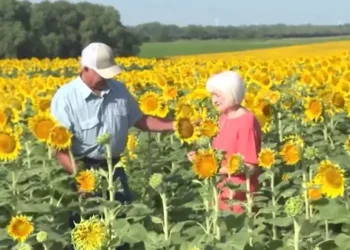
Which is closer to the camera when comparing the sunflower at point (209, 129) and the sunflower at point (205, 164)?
the sunflower at point (205, 164)

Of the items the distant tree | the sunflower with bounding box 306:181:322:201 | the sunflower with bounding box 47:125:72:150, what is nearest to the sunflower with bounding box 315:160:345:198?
the sunflower with bounding box 306:181:322:201

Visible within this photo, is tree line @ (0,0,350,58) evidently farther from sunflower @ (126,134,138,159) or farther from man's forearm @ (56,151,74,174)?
man's forearm @ (56,151,74,174)

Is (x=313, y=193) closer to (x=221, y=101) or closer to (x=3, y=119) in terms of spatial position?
(x=221, y=101)

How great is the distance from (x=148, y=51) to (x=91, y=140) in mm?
48068

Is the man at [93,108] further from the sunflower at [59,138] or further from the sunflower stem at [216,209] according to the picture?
the sunflower stem at [216,209]

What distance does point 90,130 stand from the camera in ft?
16.0

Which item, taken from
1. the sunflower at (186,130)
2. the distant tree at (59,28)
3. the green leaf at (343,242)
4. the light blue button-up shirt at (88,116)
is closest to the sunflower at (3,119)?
the light blue button-up shirt at (88,116)

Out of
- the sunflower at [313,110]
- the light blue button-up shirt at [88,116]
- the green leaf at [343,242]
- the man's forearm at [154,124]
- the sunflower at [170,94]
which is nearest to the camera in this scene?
the green leaf at [343,242]

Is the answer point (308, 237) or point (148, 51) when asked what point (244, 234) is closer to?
point (308, 237)

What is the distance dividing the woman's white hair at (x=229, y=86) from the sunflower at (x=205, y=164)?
2.75ft

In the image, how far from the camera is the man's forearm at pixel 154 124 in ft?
17.2

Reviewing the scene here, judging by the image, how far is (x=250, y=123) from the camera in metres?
4.65

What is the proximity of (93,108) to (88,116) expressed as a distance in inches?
→ 1.9

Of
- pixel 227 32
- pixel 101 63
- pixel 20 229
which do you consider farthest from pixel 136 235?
pixel 227 32
